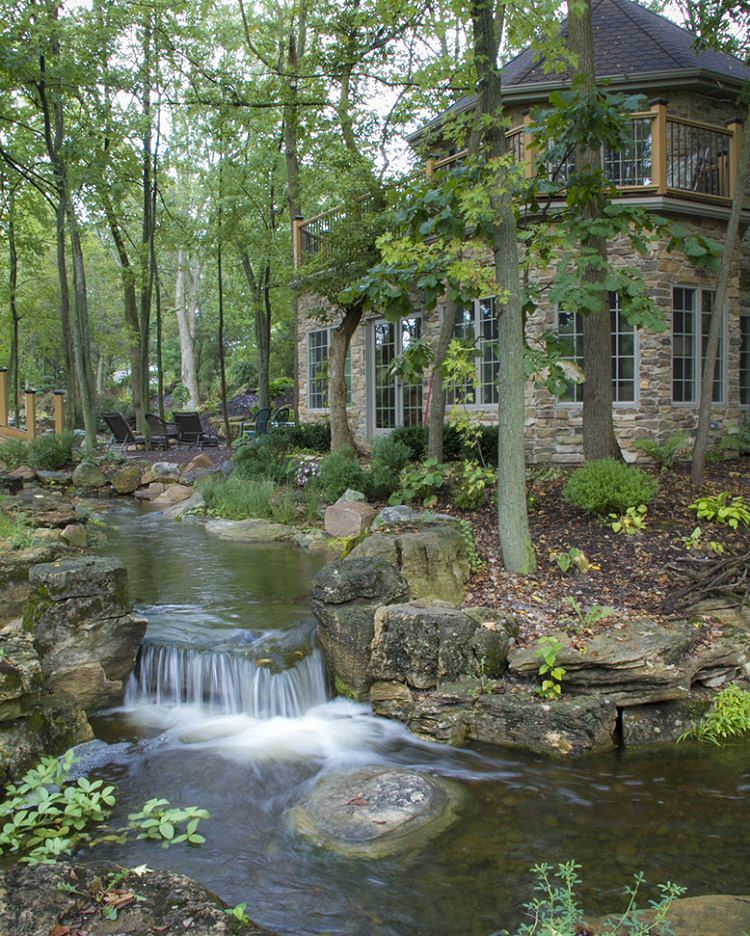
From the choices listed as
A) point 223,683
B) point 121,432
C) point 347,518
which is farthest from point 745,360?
point 121,432

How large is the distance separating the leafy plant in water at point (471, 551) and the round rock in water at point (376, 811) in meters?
2.41

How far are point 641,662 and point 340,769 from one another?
7.03 feet

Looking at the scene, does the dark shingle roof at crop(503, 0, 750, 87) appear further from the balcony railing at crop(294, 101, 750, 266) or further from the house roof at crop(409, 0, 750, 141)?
the balcony railing at crop(294, 101, 750, 266)

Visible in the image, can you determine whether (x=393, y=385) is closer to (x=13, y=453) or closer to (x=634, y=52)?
(x=634, y=52)

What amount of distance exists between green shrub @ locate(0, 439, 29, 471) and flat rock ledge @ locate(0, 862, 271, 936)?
14152 millimetres

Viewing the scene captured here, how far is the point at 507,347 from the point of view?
6684 mm

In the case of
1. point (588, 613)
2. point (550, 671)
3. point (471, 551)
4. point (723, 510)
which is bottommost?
point (550, 671)

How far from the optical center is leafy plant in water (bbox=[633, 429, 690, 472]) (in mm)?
9898

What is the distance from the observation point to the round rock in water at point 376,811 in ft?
13.3

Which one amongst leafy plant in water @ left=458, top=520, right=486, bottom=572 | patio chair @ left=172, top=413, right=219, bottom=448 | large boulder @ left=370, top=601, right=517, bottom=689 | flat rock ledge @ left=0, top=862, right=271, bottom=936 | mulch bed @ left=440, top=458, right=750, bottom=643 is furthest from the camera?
patio chair @ left=172, top=413, right=219, bottom=448

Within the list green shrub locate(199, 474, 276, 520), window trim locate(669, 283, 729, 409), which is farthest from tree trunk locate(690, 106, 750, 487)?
green shrub locate(199, 474, 276, 520)

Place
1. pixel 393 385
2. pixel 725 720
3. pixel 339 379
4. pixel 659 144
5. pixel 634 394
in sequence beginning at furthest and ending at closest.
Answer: pixel 393 385 < pixel 339 379 < pixel 634 394 < pixel 659 144 < pixel 725 720

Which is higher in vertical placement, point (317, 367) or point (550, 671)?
point (317, 367)

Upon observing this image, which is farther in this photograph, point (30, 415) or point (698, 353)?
point (30, 415)
